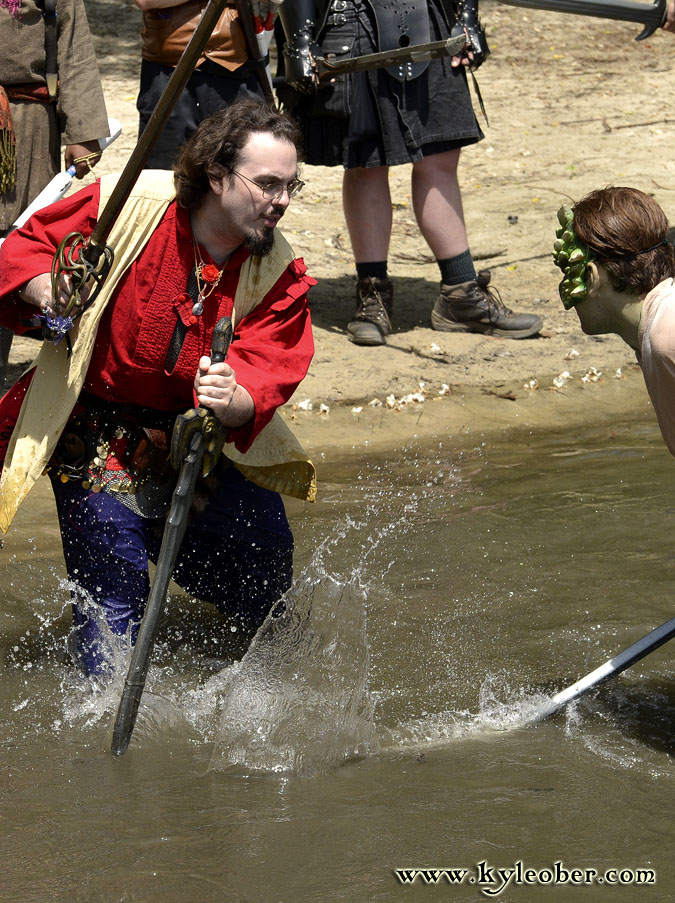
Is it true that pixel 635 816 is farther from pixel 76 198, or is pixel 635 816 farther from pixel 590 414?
pixel 590 414

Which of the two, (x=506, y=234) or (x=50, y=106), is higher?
(x=50, y=106)

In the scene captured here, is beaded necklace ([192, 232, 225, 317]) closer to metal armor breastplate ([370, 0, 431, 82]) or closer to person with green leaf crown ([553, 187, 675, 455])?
person with green leaf crown ([553, 187, 675, 455])

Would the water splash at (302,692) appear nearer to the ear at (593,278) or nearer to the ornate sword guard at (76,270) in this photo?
the ornate sword guard at (76,270)

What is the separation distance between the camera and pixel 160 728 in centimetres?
362

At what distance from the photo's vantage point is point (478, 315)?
677cm

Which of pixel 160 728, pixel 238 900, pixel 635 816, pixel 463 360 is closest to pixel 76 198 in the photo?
pixel 160 728

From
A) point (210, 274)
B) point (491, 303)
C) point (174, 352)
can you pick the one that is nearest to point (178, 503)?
point (174, 352)

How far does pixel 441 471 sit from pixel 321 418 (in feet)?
2.29

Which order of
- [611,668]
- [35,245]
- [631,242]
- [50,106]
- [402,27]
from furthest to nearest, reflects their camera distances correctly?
[402,27] → [50,106] → [611,668] → [35,245] → [631,242]

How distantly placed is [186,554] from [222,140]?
4.08 feet

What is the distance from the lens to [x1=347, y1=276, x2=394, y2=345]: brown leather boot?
662 cm

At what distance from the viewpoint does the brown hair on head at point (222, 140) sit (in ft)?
10.8

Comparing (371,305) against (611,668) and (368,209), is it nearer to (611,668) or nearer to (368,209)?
(368,209)

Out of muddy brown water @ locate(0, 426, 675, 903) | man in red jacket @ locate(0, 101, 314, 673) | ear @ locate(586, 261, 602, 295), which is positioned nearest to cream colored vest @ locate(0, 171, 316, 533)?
man in red jacket @ locate(0, 101, 314, 673)
